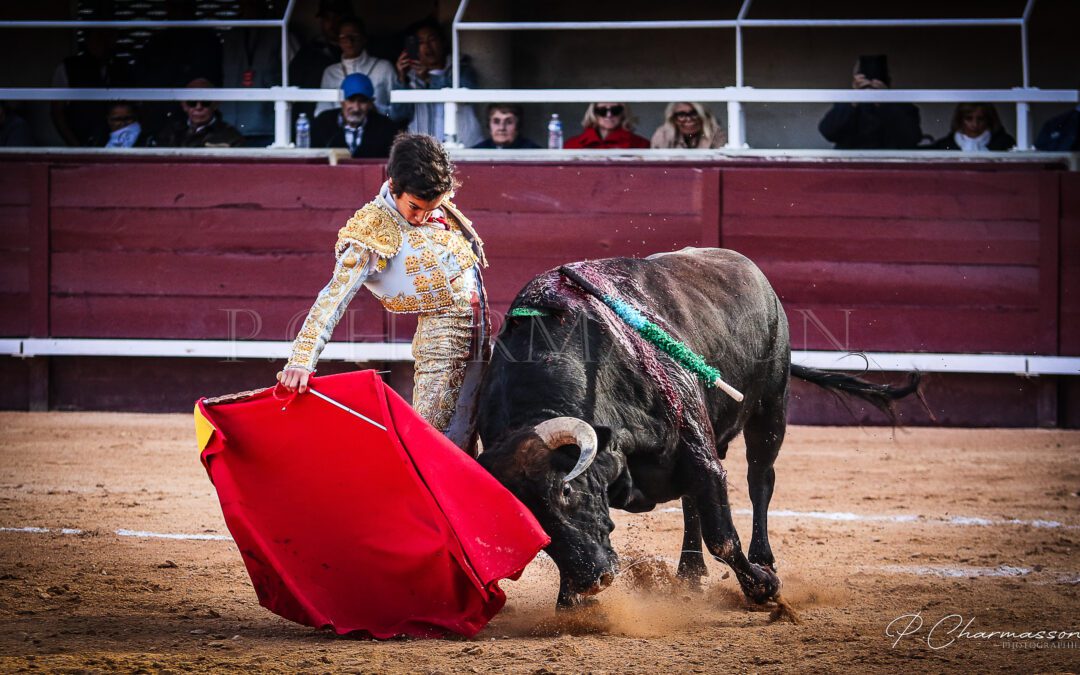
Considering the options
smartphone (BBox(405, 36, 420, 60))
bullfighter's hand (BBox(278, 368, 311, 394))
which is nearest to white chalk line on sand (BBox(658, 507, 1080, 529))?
bullfighter's hand (BBox(278, 368, 311, 394))

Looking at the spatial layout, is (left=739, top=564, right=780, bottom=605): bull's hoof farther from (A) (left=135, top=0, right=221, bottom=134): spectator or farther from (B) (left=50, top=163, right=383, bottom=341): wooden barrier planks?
(A) (left=135, top=0, right=221, bottom=134): spectator

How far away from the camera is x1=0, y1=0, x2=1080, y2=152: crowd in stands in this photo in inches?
257

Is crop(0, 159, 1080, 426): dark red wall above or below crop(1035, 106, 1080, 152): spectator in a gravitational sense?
below

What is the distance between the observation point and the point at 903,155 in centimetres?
632

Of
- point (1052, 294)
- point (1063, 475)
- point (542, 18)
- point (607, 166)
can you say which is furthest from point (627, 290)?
point (542, 18)

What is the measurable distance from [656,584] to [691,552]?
20 cm

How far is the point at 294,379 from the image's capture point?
9.09ft

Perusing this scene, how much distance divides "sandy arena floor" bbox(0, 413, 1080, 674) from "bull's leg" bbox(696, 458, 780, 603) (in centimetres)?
7

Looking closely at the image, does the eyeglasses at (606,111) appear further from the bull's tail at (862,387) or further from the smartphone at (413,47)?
the bull's tail at (862,387)

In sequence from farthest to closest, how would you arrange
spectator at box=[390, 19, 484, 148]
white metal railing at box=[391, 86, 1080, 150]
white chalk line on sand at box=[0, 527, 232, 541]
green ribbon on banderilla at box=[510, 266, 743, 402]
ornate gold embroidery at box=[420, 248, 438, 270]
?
spectator at box=[390, 19, 484, 148] → white metal railing at box=[391, 86, 1080, 150] → white chalk line on sand at box=[0, 527, 232, 541] → green ribbon on banderilla at box=[510, 266, 743, 402] → ornate gold embroidery at box=[420, 248, 438, 270]

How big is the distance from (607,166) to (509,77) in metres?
1.67

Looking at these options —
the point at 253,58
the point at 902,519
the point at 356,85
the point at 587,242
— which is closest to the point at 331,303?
the point at 902,519

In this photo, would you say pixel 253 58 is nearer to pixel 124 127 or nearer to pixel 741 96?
pixel 124 127

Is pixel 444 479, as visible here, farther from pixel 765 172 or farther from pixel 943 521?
pixel 765 172
